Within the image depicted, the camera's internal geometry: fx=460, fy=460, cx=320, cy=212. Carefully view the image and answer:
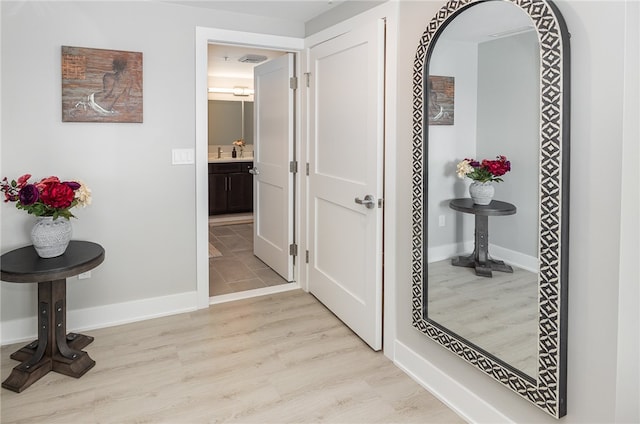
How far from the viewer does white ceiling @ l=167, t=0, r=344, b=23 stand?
3.08 metres

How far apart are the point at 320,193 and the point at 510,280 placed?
1.77 meters

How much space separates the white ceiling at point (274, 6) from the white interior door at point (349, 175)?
0.24 meters

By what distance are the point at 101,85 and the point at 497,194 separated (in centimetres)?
250

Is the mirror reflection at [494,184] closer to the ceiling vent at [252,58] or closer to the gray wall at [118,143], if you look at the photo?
the gray wall at [118,143]

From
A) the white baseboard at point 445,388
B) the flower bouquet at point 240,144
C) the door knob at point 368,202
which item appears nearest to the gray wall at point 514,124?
the white baseboard at point 445,388

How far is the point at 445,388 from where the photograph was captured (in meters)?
2.26

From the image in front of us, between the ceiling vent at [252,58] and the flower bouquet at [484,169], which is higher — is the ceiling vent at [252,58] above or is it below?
above

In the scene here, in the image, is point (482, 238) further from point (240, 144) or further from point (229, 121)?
point (229, 121)

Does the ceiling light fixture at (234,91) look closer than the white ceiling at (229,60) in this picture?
No

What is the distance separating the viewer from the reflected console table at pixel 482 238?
Answer: 1.92 meters

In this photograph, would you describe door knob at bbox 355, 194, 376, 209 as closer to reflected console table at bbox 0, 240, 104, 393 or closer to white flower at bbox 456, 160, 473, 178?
white flower at bbox 456, 160, 473, 178

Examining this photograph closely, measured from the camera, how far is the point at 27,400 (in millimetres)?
2273

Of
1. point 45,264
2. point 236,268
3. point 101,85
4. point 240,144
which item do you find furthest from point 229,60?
point 45,264

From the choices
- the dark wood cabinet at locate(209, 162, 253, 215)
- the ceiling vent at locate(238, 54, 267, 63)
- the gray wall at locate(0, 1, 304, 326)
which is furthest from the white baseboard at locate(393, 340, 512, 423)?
the dark wood cabinet at locate(209, 162, 253, 215)
